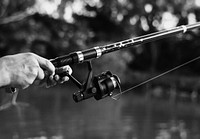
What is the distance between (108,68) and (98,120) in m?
6.64

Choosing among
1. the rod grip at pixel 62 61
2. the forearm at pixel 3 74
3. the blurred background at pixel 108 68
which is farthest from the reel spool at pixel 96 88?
the blurred background at pixel 108 68

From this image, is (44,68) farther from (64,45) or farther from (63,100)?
(64,45)

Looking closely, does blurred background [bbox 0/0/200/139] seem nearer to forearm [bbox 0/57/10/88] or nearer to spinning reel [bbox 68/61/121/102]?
spinning reel [bbox 68/61/121/102]

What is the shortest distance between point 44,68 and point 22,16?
1192 cm

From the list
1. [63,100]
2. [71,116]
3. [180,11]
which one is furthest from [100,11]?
[71,116]

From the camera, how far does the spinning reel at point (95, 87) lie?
1.44 m

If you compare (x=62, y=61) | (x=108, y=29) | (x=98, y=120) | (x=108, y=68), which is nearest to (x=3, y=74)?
(x=62, y=61)

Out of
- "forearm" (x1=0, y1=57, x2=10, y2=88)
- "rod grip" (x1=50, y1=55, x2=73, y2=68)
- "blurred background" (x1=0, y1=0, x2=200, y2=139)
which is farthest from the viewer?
"blurred background" (x1=0, y1=0, x2=200, y2=139)

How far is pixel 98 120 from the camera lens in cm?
625

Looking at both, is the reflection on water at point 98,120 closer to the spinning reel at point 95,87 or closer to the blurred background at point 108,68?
the blurred background at point 108,68

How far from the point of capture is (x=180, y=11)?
1591cm

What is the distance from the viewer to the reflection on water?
516 cm

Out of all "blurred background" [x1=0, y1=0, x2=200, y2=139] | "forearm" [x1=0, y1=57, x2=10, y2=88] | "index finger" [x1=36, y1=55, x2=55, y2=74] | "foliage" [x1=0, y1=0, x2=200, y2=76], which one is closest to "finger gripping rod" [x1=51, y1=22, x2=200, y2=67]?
"index finger" [x1=36, y1=55, x2=55, y2=74]

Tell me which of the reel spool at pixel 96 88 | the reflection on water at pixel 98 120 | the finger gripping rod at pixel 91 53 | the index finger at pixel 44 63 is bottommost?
the reflection on water at pixel 98 120
